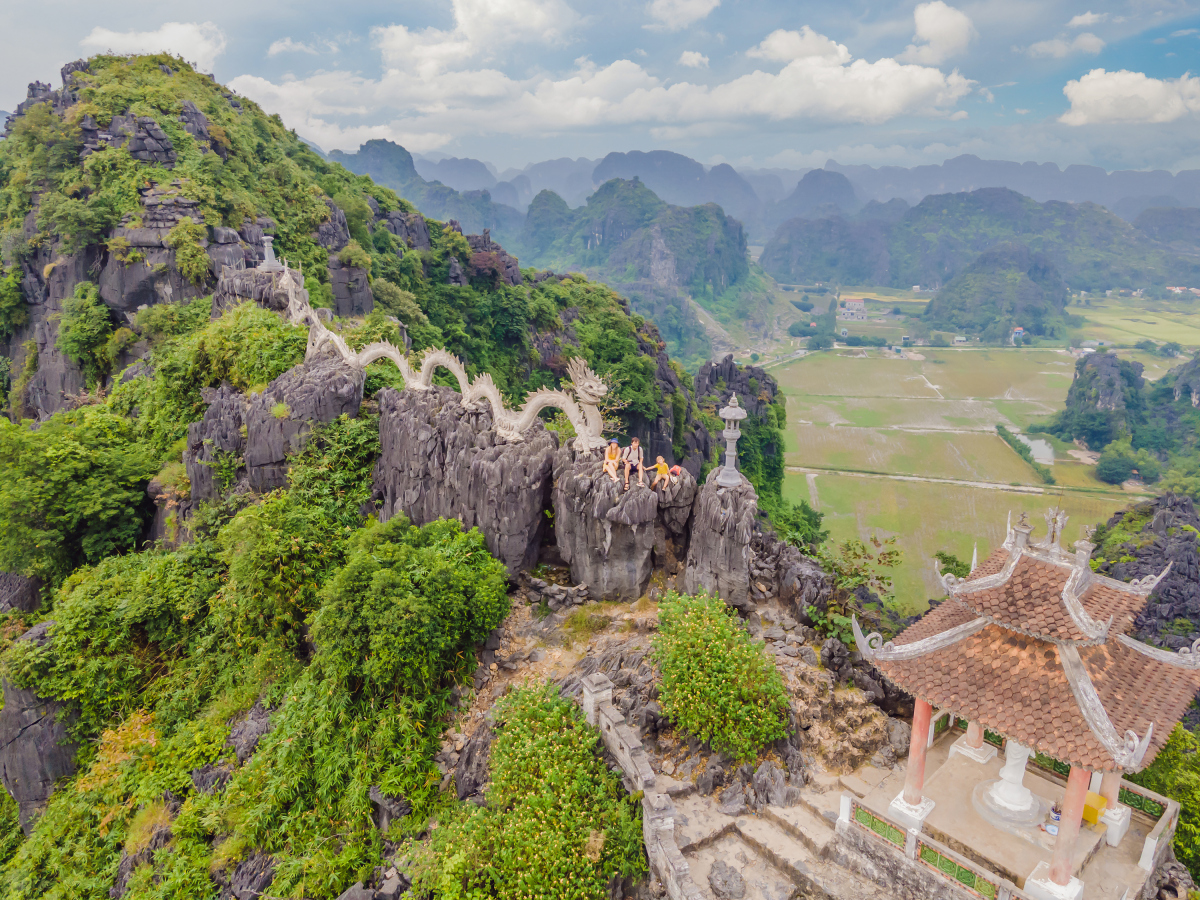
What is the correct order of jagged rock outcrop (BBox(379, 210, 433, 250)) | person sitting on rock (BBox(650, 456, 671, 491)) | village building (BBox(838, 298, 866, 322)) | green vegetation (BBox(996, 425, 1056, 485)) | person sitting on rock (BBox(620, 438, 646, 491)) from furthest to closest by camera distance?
village building (BBox(838, 298, 866, 322))
green vegetation (BBox(996, 425, 1056, 485))
jagged rock outcrop (BBox(379, 210, 433, 250))
person sitting on rock (BBox(650, 456, 671, 491))
person sitting on rock (BBox(620, 438, 646, 491))

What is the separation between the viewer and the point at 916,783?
350 inches

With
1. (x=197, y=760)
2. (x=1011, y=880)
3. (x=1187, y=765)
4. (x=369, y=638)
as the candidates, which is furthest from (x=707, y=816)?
(x=197, y=760)

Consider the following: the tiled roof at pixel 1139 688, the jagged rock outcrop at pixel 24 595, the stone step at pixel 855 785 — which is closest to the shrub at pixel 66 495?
the jagged rock outcrop at pixel 24 595

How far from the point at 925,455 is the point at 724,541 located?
218 ft

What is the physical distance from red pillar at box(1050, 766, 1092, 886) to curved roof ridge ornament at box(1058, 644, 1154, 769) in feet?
2.06

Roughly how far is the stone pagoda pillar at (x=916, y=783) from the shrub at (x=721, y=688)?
5.66ft

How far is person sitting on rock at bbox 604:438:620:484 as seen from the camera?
12953 millimetres

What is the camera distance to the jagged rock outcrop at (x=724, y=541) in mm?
12164

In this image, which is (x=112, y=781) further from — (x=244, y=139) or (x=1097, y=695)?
(x=244, y=139)

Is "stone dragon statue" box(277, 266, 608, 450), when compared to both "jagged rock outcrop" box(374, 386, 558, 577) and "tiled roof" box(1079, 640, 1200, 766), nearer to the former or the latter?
"jagged rock outcrop" box(374, 386, 558, 577)

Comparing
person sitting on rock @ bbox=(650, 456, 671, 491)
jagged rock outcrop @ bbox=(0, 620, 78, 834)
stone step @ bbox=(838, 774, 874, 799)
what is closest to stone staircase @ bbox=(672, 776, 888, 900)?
stone step @ bbox=(838, 774, 874, 799)

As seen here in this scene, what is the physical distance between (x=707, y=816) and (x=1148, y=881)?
5.35 m

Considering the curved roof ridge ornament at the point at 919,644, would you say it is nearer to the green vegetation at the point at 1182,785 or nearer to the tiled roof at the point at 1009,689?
the tiled roof at the point at 1009,689

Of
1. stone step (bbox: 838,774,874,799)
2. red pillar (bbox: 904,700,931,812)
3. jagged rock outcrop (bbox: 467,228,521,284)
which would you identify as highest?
jagged rock outcrop (bbox: 467,228,521,284)
